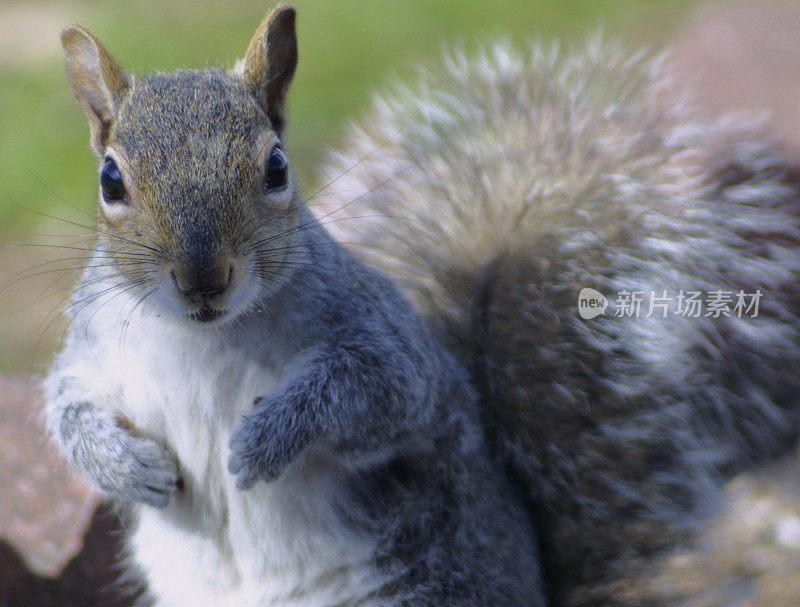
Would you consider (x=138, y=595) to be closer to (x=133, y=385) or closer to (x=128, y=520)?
(x=128, y=520)

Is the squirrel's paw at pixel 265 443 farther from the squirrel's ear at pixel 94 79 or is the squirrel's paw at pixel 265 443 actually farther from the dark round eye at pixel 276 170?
the squirrel's ear at pixel 94 79

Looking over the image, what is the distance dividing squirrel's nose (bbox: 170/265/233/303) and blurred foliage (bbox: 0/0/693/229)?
2.63 m

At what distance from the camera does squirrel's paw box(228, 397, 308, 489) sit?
121 cm

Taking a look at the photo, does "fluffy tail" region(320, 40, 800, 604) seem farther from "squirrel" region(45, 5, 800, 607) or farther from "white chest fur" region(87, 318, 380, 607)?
"white chest fur" region(87, 318, 380, 607)

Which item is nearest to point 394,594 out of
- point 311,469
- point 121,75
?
point 311,469

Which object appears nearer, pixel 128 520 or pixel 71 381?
pixel 71 381

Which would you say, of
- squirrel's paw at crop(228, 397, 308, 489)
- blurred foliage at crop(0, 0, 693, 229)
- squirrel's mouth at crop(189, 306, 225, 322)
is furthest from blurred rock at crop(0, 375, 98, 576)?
blurred foliage at crop(0, 0, 693, 229)

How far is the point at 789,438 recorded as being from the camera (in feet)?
5.70

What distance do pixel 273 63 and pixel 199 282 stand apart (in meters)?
0.39

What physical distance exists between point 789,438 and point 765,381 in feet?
0.83

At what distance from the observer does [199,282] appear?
104 centimetres

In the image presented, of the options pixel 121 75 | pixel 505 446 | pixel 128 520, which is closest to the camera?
pixel 121 75

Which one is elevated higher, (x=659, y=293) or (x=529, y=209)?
(x=529, y=209)

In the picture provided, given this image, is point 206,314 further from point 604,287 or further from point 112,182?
point 604,287
